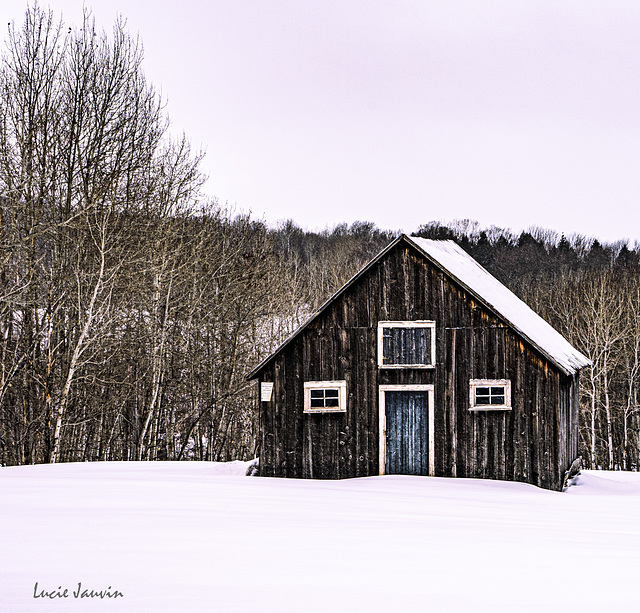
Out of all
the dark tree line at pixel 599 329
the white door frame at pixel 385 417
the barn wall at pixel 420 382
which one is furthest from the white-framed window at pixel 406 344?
the dark tree line at pixel 599 329

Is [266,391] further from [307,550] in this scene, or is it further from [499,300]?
[307,550]

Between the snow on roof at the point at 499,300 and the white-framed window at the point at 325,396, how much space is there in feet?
12.2

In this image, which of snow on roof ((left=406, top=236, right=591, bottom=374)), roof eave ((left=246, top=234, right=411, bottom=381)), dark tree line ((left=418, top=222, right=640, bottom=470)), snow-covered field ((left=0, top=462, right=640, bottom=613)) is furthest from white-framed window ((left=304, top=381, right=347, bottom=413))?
dark tree line ((left=418, top=222, right=640, bottom=470))

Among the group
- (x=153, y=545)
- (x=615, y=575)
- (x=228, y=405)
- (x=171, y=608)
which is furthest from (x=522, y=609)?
(x=228, y=405)

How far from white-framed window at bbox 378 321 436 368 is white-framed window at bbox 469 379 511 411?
112 cm

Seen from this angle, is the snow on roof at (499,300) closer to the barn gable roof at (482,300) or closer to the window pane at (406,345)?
the barn gable roof at (482,300)

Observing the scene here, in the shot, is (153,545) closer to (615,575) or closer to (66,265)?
(615,575)

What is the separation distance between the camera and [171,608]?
6270 mm

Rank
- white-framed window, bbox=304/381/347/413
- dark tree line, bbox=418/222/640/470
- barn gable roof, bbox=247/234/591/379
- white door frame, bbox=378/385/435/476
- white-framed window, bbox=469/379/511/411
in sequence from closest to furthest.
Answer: white-framed window, bbox=469/379/511/411 → barn gable roof, bbox=247/234/591/379 → white door frame, bbox=378/385/435/476 → white-framed window, bbox=304/381/347/413 → dark tree line, bbox=418/222/640/470

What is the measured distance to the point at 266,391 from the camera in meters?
19.8

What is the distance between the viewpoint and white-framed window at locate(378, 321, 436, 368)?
1925 cm

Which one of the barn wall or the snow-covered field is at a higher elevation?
the barn wall

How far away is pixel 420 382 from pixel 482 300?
237 centimetres
